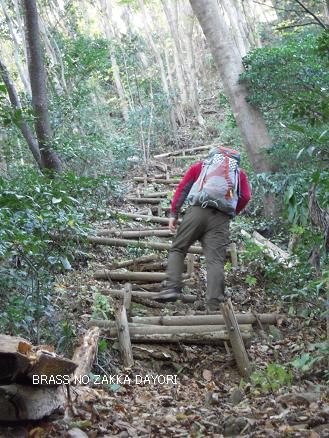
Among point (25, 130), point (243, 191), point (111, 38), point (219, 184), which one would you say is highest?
point (111, 38)

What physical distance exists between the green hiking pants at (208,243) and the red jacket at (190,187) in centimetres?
31

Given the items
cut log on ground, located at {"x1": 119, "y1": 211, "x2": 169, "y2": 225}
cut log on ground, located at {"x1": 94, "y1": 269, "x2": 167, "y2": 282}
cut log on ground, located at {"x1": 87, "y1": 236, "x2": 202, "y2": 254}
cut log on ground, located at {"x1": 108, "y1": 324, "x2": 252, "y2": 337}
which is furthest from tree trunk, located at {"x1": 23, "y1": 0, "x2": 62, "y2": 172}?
cut log on ground, located at {"x1": 108, "y1": 324, "x2": 252, "y2": 337}

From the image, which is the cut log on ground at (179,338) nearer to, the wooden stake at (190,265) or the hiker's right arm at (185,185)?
the hiker's right arm at (185,185)

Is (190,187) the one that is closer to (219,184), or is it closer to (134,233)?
(219,184)

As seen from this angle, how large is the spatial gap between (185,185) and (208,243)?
0.78m

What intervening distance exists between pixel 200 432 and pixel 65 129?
1132 centimetres

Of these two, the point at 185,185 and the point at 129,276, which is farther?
the point at 129,276

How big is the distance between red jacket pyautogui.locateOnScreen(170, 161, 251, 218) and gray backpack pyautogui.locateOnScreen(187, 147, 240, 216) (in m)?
0.10

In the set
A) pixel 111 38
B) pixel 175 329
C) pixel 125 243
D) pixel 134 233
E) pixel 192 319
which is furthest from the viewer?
pixel 111 38

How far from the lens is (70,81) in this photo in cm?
1527

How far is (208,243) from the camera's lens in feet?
18.9

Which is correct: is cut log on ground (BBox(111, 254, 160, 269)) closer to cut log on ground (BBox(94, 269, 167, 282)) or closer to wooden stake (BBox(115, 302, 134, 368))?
cut log on ground (BBox(94, 269, 167, 282))

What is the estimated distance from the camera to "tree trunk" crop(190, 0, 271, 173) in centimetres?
1081

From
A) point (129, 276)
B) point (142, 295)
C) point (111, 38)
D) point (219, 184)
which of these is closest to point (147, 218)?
point (129, 276)
